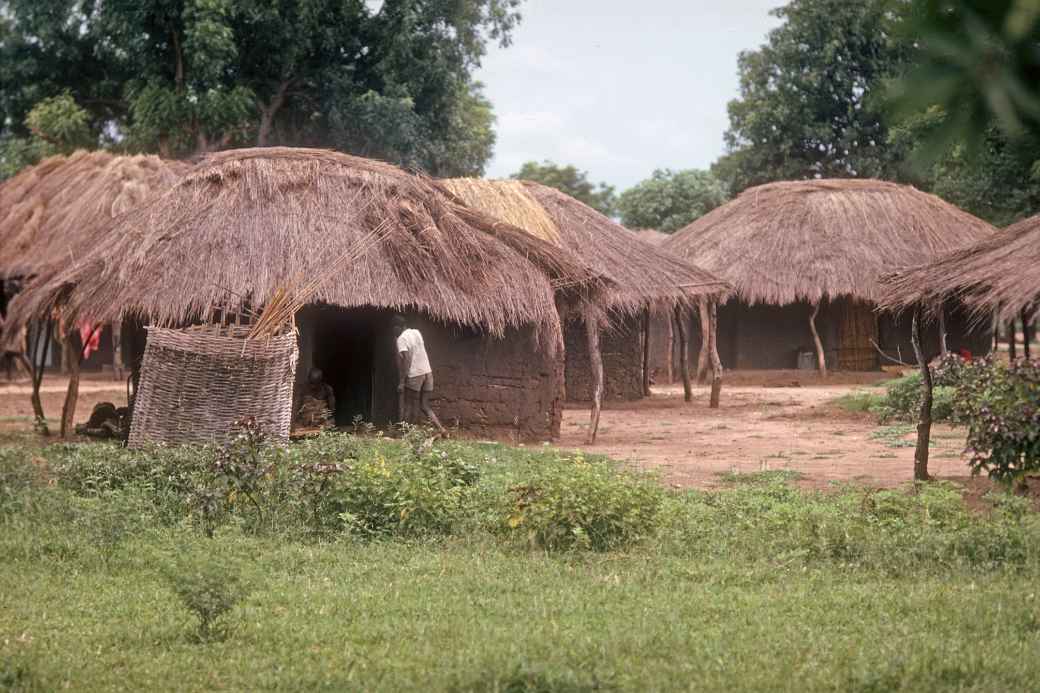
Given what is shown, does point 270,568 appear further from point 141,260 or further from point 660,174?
point 660,174

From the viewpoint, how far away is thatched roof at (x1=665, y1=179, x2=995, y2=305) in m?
27.8

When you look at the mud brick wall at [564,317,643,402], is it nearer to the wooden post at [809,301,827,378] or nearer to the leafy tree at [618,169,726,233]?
the wooden post at [809,301,827,378]

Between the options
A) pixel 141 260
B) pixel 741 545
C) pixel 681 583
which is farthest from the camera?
pixel 141 260

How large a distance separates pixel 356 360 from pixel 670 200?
90.3 feet

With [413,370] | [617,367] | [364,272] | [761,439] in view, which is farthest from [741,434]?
[617,367]

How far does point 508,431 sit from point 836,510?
6783mm

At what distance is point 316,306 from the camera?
15602mm

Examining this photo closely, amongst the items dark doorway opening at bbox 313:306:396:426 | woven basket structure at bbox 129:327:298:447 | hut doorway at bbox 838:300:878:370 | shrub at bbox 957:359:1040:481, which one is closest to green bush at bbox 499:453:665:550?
shrub at bbox 957:359:1040:481

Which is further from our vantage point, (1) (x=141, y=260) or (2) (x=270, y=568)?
(1) (x=141, y=260)

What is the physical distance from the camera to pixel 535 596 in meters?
7.05

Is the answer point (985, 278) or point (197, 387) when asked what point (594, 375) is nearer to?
point (985, 278)

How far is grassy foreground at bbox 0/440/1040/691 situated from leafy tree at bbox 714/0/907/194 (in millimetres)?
24453

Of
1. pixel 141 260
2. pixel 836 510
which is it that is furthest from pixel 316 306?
pixel 836 510

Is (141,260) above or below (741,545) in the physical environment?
above
